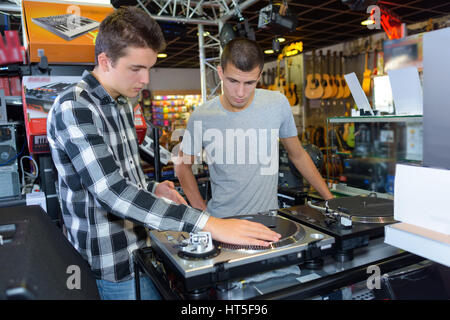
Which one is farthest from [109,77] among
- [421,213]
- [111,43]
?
[421,213]

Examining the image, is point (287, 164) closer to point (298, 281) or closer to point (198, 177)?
point (198, 177)

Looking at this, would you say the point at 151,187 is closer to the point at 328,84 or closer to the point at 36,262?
the point at 36,262

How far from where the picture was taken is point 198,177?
11.0 ft

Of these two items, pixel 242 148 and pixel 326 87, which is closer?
pixel 242 148

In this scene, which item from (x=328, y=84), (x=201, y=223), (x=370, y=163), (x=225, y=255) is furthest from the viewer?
(x=328, y=84)

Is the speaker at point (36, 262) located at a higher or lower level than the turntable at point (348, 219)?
higher

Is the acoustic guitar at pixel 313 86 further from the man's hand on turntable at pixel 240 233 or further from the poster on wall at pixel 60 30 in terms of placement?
the man's hand on turntable at pixel 240 233

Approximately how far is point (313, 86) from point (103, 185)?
8.27 m

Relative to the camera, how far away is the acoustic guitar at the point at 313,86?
848 cm

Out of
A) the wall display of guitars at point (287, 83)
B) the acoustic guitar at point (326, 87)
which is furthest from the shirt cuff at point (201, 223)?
the wall display of guitars at point (287, 83)

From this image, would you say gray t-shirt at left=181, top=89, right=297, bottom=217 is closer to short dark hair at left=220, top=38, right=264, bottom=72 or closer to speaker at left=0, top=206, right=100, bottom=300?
short dark hair at left=220, top=38, right=264, bottom=72

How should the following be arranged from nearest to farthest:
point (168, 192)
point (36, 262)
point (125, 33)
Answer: point (36, 262) < point (125, 33) < point (168, 192)

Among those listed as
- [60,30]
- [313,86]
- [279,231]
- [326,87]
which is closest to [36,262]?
[279,231]

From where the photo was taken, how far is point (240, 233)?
826 mm
